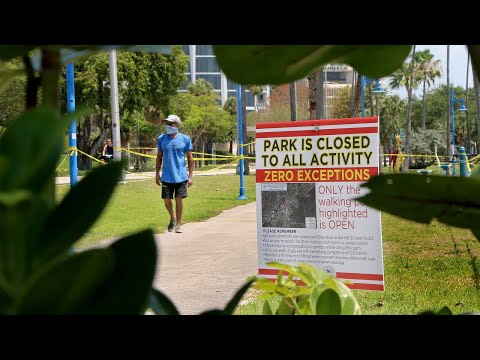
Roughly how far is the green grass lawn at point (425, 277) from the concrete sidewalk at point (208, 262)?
21 centimetres

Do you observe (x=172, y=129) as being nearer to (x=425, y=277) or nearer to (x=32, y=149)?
(x=425, y=277)

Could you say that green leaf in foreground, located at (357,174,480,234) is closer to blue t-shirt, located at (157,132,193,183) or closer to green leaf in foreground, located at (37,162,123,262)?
green leaf in foreground, located at (37,162,123,262)

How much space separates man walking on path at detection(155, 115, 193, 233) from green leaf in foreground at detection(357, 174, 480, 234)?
4.68 metres

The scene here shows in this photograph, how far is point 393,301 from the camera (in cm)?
310

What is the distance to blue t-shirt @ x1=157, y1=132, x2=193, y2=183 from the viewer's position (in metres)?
5.00

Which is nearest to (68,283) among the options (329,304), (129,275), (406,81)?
(129,275)

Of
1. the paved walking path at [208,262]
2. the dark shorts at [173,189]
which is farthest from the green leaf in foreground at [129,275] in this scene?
the dark shorts at [173,189]

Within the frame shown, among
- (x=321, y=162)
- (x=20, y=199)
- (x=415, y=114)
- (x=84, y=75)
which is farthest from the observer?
(x=415, y=114)

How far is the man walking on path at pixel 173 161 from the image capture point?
16.3ft

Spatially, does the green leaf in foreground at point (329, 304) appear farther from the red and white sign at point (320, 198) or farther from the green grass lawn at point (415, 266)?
the red and white sign at point (320, 198)

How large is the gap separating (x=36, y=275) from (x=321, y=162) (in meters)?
2.93
